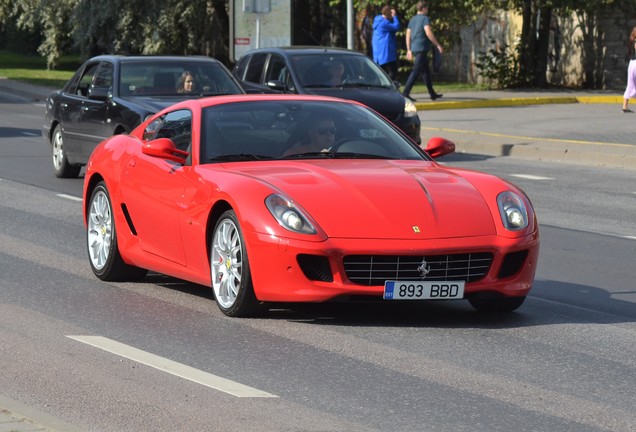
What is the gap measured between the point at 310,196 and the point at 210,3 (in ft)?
119

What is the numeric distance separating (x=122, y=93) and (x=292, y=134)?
8655 millimetres

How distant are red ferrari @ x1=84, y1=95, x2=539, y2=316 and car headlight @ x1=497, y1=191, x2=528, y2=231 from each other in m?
0.01

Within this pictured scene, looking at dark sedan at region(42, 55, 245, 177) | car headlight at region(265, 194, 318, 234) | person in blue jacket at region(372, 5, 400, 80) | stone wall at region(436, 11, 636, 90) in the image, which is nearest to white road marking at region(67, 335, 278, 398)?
car headlight at region(265, 194, 318, 234)

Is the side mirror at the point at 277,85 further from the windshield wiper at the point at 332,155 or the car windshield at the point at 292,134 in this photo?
the windshield wiper at the point at 332,155

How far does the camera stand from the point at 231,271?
902 centimetres

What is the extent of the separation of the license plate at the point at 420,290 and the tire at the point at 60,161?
10788 millimetres

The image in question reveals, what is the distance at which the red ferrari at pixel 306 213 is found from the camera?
339 inches

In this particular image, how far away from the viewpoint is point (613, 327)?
9.01m

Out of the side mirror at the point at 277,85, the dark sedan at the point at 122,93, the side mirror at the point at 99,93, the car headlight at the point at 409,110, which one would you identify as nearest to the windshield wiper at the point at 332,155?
the dark sedan at the point at 122,93

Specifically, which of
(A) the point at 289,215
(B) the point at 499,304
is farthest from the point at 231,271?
(B) the point at 499,304

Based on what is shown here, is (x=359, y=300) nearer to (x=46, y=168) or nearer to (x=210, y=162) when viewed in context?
(x=210, y=162)

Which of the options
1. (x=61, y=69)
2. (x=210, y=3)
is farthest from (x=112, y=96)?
(x=61, y=69)

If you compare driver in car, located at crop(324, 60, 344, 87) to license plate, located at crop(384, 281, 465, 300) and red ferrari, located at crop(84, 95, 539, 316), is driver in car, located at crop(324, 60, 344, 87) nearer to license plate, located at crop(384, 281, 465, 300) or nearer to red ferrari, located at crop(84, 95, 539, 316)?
red ferrari, located at crop(84, 95, 539, 316)

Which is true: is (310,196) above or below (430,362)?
above
